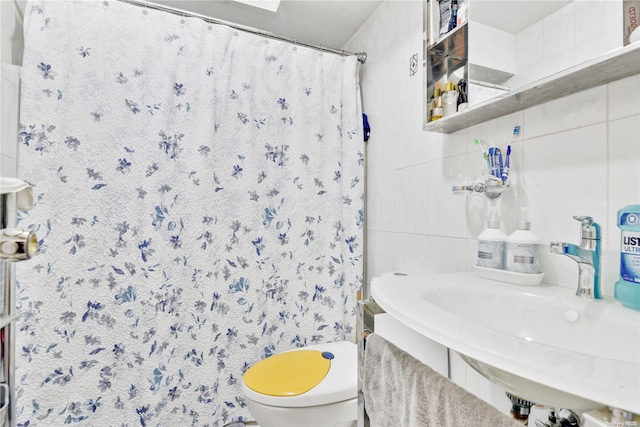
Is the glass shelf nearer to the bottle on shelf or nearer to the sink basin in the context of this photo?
the bottle on shelf

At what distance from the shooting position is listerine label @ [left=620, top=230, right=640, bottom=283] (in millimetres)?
579

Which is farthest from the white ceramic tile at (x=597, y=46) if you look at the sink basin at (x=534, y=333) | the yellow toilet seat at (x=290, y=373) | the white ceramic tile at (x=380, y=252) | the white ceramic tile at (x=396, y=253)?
the yellow toilet seat at (x=290, y=373)

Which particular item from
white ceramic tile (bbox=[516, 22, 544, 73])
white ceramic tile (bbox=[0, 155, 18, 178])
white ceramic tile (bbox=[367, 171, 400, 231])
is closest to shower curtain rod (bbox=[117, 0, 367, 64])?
white ceramic tile (bbox=[367, 171, 400, 231])

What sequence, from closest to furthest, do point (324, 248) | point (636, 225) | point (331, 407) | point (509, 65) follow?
1. point (636, 225)
2. point (509, 65)
3. point (331, 407)
4. point (324, 248)

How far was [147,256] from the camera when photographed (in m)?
1.29

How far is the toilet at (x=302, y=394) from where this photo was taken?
994 millimetres

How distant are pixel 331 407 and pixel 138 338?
Answer: 2.68 feet

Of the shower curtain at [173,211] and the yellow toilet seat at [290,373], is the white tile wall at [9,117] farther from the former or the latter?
the yellow toilet seat at [290,373]

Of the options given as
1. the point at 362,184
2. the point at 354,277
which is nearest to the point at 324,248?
the point at 354,277

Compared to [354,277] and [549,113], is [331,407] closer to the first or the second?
[354,277]

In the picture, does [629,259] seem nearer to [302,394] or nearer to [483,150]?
[483,150]

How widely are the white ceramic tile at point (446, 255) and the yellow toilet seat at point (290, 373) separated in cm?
55

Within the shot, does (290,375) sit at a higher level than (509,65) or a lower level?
lower

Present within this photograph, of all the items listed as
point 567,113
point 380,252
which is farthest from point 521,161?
point 380,252
